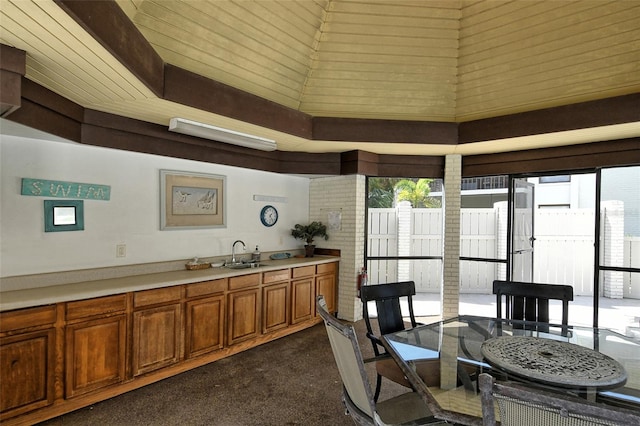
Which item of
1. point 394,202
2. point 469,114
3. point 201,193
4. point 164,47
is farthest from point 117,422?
point 394,202

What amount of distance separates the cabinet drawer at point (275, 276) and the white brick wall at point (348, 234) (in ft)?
3.50

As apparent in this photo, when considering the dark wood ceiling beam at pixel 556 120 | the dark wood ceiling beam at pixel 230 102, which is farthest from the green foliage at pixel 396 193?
the dark wood ceiling beam at pixel 230 102

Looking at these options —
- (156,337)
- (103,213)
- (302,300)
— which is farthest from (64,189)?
(302,300)

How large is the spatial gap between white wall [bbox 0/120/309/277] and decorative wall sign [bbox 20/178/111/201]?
4cm

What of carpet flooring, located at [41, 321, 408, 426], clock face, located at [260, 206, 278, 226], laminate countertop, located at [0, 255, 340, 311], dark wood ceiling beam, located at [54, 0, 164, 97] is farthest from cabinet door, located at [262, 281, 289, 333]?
dark wood ceiling beam, located at [54, 0, 164, 97]

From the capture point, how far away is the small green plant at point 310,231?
5254mm

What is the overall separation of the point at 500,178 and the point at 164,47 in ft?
14.9

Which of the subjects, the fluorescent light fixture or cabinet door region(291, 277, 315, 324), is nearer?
the fluorescent light fixture

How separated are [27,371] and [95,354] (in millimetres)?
429

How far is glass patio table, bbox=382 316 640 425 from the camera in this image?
1655 millimetres

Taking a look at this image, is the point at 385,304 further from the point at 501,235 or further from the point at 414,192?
the point at 414,192

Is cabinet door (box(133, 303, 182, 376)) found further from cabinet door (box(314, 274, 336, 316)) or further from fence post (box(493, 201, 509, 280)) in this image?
fence post (box(493, 201, 509, 280))

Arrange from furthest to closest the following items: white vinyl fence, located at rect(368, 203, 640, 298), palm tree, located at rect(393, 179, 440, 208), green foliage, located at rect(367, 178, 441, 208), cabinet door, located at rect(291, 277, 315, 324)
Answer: palm tree, located at rect(393, 179, 440, 208) → green foliage, located at rect(367, 178, 441, 208) → white vinyl fence, located at rect(368, 203, 640, 298) → cabinet door, located at rect(291, 277, 315, 324)

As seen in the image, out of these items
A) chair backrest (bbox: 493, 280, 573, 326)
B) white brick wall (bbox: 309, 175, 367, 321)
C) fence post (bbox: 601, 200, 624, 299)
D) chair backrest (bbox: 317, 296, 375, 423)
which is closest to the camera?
chair backrest (bbox: 317, 296, 375, 423)
